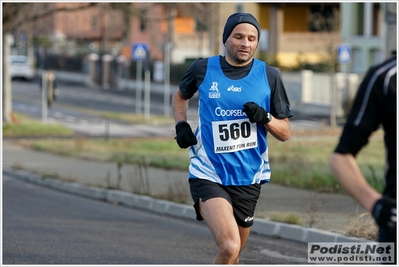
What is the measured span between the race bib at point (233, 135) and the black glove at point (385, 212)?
2186mm

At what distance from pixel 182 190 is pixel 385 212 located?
10.3m

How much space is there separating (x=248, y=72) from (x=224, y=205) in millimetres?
854

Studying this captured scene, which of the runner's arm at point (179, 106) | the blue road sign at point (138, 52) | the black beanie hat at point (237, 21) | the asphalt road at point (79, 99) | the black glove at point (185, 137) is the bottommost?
the asphalt road at point (79, 99)

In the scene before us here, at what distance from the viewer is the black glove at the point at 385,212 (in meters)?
3.48

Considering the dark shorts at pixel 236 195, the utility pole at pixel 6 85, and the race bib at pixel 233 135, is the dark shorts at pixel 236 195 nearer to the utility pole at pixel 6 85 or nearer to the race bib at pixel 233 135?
the race bib at pixel 233 135

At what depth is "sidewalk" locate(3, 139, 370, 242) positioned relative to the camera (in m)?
10.1

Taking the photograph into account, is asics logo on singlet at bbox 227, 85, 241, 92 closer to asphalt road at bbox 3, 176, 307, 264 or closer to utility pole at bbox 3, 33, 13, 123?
asphalt road at bbox 3, 176, 307, 264

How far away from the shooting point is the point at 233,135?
5.65m

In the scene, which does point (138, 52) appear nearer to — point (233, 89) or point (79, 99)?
point (79, 99)

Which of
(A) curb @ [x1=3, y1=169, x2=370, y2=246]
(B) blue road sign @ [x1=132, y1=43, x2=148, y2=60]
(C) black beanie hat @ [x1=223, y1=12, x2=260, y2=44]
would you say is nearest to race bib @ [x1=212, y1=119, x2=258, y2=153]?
(C) black beanie hat @ [x1=223, y1=12, x2=260, y2=44]

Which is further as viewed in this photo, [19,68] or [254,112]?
[19,68]

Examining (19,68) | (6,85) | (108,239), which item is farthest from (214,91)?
(19,68)

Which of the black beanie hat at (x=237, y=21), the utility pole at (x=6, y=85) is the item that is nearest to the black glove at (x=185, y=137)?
the black beanie hat at (x=237, y=21)

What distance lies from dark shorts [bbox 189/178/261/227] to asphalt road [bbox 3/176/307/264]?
2.62 m
